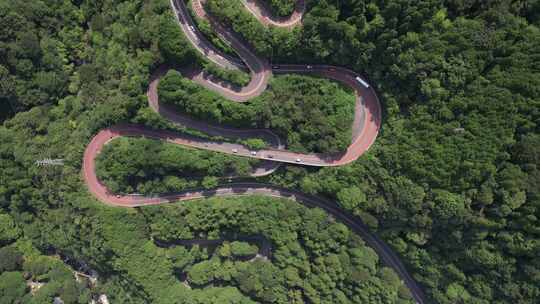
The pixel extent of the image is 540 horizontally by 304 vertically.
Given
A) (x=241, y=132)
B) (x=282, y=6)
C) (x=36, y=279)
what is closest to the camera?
(x=282, y=6)

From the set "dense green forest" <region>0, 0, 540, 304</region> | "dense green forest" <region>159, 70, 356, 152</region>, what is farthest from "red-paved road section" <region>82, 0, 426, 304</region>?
"dense green forest" <region>0, 0, 540, 304</region>

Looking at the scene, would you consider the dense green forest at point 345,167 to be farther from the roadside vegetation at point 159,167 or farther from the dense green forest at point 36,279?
the roadside vegetation at point 159,167

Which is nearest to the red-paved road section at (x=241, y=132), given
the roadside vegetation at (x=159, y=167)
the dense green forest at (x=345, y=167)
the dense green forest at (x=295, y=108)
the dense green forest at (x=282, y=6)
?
the roadside vegetation at (x=159, y=167)

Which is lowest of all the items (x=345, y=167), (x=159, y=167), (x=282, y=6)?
(x=159, y=167)

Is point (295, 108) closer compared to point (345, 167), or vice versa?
point (295, 108)

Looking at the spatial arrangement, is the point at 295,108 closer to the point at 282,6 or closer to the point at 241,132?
the point at 241,132

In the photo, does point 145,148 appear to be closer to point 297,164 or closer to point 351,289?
point 297,164

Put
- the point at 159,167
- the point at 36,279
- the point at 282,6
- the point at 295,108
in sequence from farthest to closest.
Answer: the point at 36,279 → the point at 159,167 → the point at 295,108 → the point at 282,6

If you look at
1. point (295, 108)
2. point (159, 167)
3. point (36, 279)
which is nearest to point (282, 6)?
point (295, 108)
